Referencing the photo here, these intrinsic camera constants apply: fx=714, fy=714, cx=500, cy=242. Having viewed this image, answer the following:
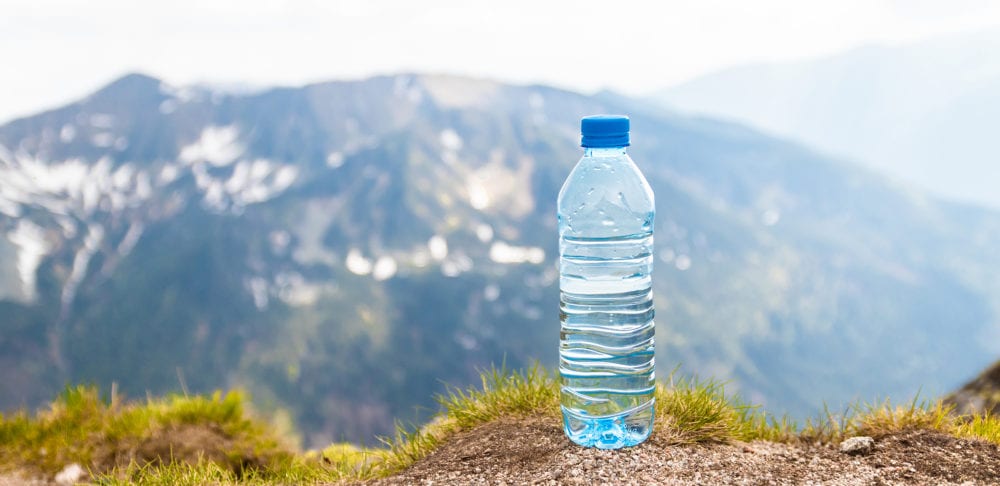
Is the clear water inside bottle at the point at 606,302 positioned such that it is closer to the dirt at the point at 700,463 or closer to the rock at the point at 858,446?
the dirt at the point at 700,463

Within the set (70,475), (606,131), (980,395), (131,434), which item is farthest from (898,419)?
(70,475)

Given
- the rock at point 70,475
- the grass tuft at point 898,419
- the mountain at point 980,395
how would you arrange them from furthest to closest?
the mountain at point 980,395 → the rock at point 70,475 → the grass tuft at point 898,419

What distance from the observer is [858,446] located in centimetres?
443

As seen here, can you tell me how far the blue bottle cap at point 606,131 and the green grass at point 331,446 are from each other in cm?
179

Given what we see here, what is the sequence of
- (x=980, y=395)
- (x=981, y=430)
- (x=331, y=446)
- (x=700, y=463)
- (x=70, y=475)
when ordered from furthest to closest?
(x=980, y=395) < (x=331, y=446) < (x=70, y=475) < (x=981, y=430) < (x=700, y=463)

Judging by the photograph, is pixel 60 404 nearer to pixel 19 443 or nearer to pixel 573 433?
pixel 19 443

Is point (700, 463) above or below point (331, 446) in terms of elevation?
above

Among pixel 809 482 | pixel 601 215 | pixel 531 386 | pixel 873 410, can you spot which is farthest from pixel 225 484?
pixel 873 410

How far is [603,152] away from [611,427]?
1.77 meters

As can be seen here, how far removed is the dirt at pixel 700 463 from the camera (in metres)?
3.95

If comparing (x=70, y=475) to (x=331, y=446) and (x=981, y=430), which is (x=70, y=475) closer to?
(x=331, y=446)

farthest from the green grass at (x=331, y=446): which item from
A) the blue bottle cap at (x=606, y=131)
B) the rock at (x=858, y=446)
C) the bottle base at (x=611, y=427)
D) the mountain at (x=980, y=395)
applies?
the blue bottle cap at (x=606, y=131)

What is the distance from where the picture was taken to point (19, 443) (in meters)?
6.08

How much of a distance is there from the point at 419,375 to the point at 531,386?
197 m
